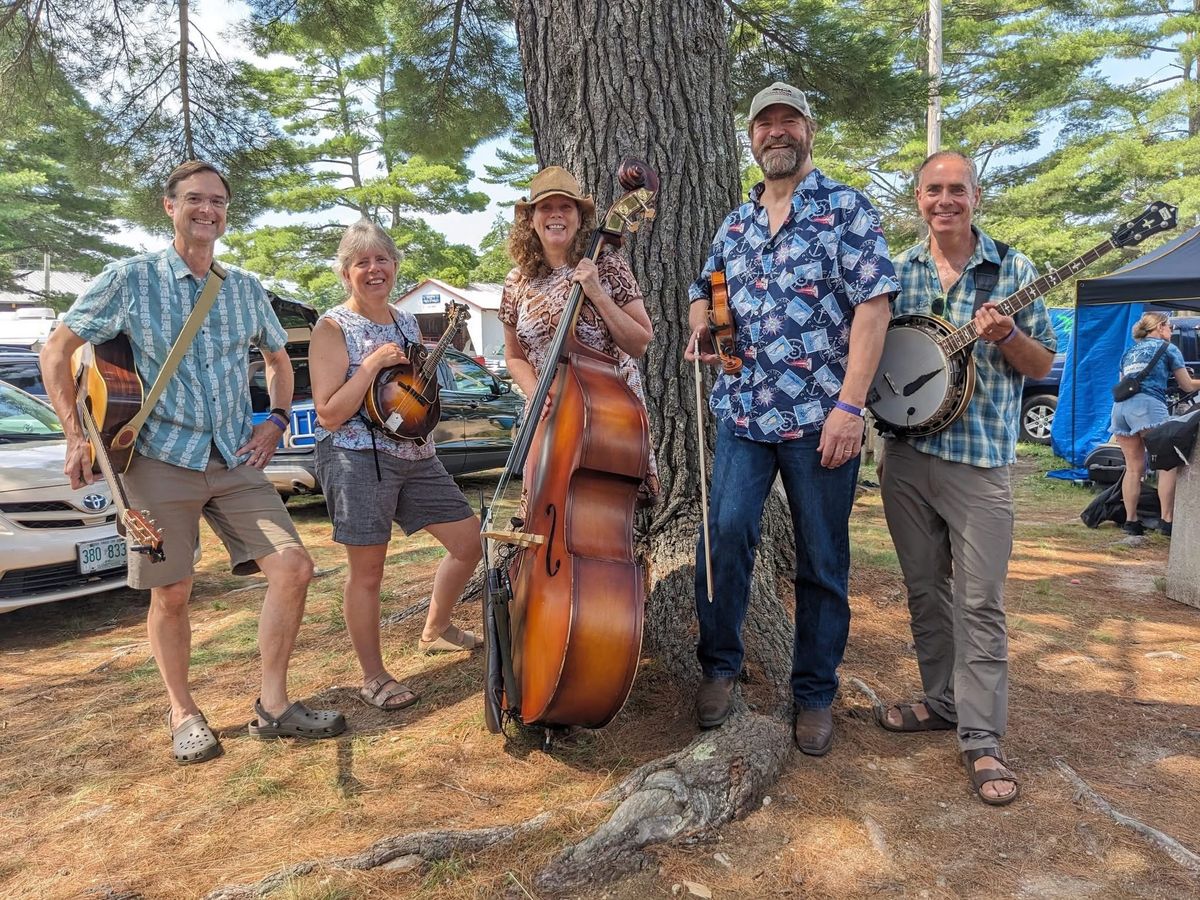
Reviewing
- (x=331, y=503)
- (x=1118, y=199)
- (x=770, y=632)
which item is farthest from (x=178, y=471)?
(x=1118, y=199)

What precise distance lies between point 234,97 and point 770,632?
21.5 feet

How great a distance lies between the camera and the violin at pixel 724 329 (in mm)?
2693

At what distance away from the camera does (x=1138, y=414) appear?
7031 millimetres

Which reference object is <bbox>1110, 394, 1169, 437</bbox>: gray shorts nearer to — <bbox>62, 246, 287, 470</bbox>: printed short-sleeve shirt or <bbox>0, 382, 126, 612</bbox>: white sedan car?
<bbox>62, 246, 287, 470</bbox>: printed short-sleeve shirt

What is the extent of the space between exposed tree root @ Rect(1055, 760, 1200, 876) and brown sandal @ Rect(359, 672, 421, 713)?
2396mm

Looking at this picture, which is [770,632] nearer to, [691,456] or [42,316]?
[691,456]

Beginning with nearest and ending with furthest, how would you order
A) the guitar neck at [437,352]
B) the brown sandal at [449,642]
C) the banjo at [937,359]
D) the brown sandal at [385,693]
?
the banjo at [937,359] → the guitar neck at [437,352] → the brown sandal at [385,693] → the brown sandal at [449,642]

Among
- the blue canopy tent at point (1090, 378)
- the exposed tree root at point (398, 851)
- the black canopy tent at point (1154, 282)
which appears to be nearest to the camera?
the exposed tree root at point (398, 851)

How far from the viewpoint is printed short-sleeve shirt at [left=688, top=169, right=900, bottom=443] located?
8.50ft

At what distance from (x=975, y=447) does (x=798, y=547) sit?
652mm

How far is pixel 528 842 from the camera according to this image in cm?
230

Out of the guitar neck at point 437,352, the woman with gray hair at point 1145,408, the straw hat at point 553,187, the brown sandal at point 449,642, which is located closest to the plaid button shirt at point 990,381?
the straw hat at point 553,187

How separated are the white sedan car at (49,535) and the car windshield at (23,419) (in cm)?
33

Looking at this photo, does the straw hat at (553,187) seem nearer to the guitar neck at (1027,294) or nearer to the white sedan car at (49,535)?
the guitar neck at (1027,294)
